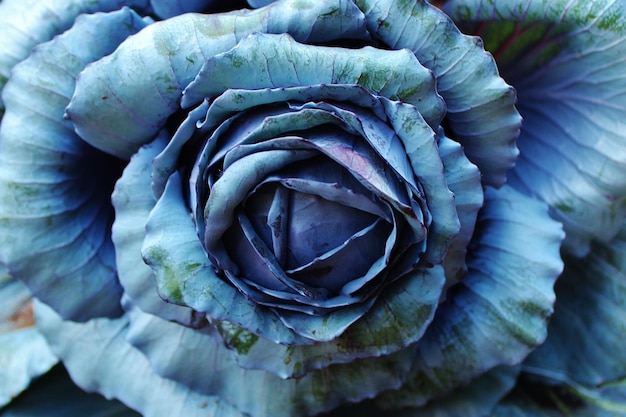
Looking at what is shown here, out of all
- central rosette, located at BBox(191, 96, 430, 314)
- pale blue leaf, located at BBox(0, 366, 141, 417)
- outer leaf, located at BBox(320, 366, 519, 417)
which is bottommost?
pale blue leaf, located at BBox(0, 366, 141, 417)

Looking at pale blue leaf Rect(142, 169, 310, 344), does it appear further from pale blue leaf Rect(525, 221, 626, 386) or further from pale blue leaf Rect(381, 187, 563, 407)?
pale blue leaf Rect(525, 221, 626, 386)

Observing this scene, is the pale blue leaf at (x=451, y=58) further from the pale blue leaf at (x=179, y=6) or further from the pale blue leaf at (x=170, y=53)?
the pale blue leaf at (x=179, y=6)

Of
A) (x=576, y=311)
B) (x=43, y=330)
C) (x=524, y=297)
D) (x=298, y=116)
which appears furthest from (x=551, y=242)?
(x=43, y=330)

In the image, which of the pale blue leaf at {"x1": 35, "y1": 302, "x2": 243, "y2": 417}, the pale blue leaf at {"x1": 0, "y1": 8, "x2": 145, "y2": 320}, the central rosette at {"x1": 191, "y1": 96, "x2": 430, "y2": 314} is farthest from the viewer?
the pale blue leaf at {"x1": 35, "y1": 302, "x2": 243, "y2": 417}

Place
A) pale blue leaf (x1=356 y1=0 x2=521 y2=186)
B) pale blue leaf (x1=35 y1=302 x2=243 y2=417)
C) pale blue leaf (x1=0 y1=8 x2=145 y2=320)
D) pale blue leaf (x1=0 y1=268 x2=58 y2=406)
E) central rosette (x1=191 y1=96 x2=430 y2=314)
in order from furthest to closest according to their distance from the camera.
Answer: pale blue leaf (x1=0 y1=268 x2=58 y2=406)
pale blue leaf (x1=35 y1=302 x2=243 y2=417)
pale blue leaf (x1=0 y1=8 x2=145 y2=320)
pale blue leaf (x1=356 y1=0 x2=521 y2=186)
central rosette (x1=191 y1=96 x2=430 y2=314)

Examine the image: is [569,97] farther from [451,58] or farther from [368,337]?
[368,337]

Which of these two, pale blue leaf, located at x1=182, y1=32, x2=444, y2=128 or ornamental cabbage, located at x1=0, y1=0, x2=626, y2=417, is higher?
pale blue leaf, located at x1=182, y1=32, x2=444, y2=128

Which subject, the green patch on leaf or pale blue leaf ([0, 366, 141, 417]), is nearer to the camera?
the green patch on leaf

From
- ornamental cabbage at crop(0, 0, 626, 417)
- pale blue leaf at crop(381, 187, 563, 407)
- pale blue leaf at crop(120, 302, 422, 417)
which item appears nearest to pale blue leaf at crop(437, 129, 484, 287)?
ornamental cabbage at crop(0, 0, 626, 417)
